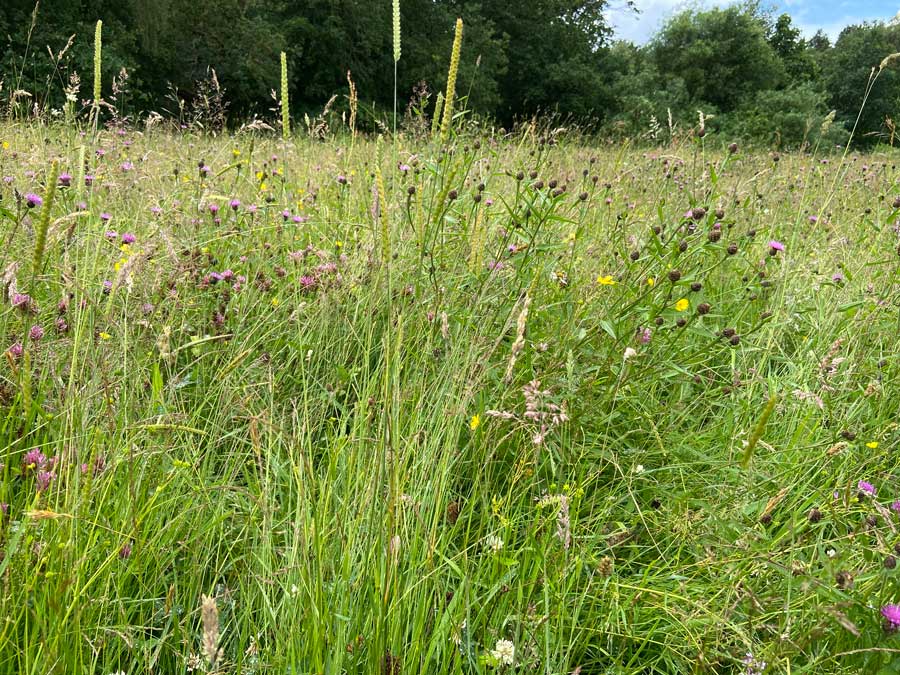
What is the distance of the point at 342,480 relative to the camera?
129 cm

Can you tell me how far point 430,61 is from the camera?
1906 cm

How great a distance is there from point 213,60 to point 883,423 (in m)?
15.9

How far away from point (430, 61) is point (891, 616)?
798 inches

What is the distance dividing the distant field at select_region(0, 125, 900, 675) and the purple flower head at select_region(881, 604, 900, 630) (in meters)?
0.04

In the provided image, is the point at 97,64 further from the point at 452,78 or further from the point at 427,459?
the point at 427,459

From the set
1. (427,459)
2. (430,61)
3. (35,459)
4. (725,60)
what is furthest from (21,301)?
(725,60)

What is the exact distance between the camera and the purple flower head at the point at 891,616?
95cm

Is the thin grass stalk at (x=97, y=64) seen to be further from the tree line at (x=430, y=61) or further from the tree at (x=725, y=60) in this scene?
the tree at (x=725, y=60)

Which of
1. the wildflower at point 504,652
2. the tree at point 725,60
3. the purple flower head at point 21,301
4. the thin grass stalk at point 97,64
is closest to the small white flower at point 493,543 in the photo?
the wildflower at point 504,652

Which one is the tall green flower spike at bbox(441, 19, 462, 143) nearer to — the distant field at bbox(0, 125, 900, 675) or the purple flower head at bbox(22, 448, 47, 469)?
the distant field at bbox(0, 125, 900, 675)

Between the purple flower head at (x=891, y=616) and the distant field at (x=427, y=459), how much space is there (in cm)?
4

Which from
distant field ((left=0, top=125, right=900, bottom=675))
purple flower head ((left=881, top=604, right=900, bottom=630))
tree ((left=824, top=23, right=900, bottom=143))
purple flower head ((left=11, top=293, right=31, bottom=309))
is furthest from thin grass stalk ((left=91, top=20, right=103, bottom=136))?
tree ((left=824, top=23, right=900, bottom=143))

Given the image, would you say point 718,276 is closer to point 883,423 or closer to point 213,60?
point 883,423

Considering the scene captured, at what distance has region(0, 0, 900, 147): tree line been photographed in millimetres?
12422
